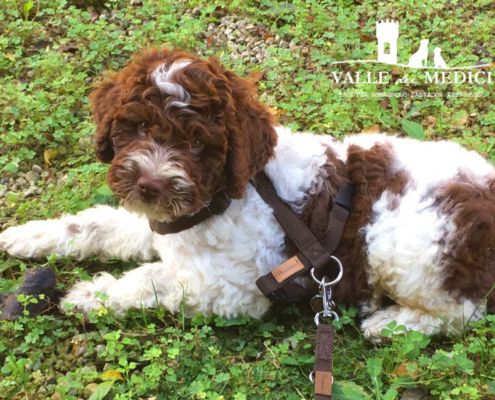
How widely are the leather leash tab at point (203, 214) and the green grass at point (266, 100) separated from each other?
58 centimetres

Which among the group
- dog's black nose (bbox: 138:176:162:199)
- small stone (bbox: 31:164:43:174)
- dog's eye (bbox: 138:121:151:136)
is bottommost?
small stone (bbox: 31:164:43:174)

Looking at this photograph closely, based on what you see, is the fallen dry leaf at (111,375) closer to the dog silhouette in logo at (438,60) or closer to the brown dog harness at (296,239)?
the brown dog harness at (296,239)

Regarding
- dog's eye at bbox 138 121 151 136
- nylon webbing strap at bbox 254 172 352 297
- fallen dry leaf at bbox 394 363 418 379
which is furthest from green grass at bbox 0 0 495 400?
dog's eye at bbox 138 121 151 136

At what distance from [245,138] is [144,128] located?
0.53 metres

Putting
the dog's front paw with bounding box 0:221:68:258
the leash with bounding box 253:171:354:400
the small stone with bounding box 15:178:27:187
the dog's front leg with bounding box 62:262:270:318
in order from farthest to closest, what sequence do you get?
the small stone with bounding box 15:178:27:187 → the dog's front paw with bounding box 0:221:68:258 → the dog's front leg with bounding box 62:262:270:318 → the leash with bounding box 253:171:354:400

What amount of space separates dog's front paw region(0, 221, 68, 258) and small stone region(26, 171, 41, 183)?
2.54 feet

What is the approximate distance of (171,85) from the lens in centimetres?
296

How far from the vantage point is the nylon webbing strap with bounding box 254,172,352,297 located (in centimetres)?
332

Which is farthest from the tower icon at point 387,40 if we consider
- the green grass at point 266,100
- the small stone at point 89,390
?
the small stone at point 89,390

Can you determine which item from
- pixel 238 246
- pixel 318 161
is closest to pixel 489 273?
pixel 318 161

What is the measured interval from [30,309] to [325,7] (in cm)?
447

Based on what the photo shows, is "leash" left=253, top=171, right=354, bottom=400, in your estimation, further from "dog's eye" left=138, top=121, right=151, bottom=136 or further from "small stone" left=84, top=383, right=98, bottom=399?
"small stone" left=84, top=383, right=98, bottom=399

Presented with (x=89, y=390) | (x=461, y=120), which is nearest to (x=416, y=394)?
(x=89, y=390)

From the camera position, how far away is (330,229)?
3369 millimetres
